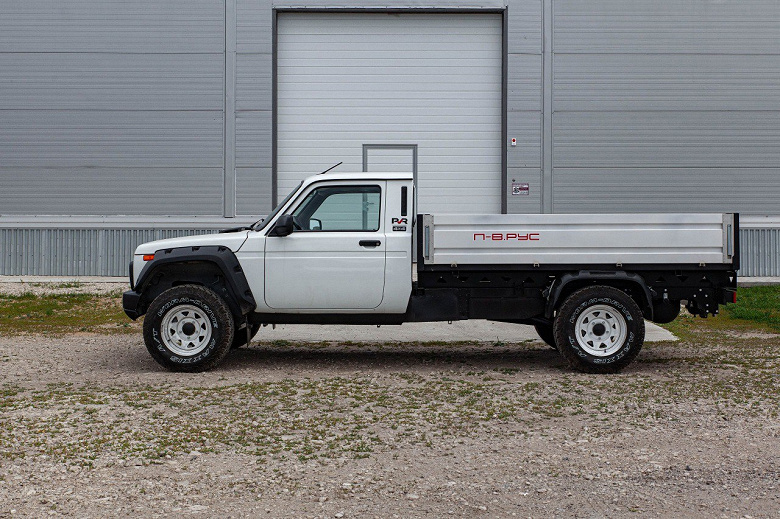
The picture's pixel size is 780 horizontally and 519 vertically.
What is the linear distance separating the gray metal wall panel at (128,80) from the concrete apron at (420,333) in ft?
28.7

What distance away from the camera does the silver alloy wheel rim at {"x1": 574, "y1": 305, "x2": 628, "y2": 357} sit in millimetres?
8469

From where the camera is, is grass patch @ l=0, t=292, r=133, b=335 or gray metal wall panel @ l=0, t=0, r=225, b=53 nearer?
grass patch @ l=0, t=292, r=133, b=335

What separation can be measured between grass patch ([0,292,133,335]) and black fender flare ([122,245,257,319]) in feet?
12.6

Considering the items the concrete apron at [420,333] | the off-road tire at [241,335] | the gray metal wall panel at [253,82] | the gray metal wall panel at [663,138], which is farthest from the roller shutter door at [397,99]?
the off-road tire at [241,335]

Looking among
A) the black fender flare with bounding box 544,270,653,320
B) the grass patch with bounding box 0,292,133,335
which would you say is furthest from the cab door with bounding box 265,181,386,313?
the grass patch with bounding box 0,292,133,335

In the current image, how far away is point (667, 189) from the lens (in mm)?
19062

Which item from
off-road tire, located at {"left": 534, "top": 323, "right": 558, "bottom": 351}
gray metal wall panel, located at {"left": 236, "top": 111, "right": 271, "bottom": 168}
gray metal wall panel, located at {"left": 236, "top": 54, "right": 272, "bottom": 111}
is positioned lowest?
off-road tire, located at {"left": 534, "top": 323, "right": 558, "bottom": 351}

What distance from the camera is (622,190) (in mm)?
19109

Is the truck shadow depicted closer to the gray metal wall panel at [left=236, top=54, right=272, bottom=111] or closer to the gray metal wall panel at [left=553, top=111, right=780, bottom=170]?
the gray metal wall panel at [left=553, top=111, right=780, bottom=170]

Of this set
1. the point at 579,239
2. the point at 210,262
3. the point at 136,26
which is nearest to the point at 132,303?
the point at 210,262

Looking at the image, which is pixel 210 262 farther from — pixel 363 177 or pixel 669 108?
pixel 669 108

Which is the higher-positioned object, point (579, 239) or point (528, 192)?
point (528, 192)

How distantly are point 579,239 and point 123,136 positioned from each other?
44.8ft

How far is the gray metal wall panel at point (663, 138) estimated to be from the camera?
749 inches
